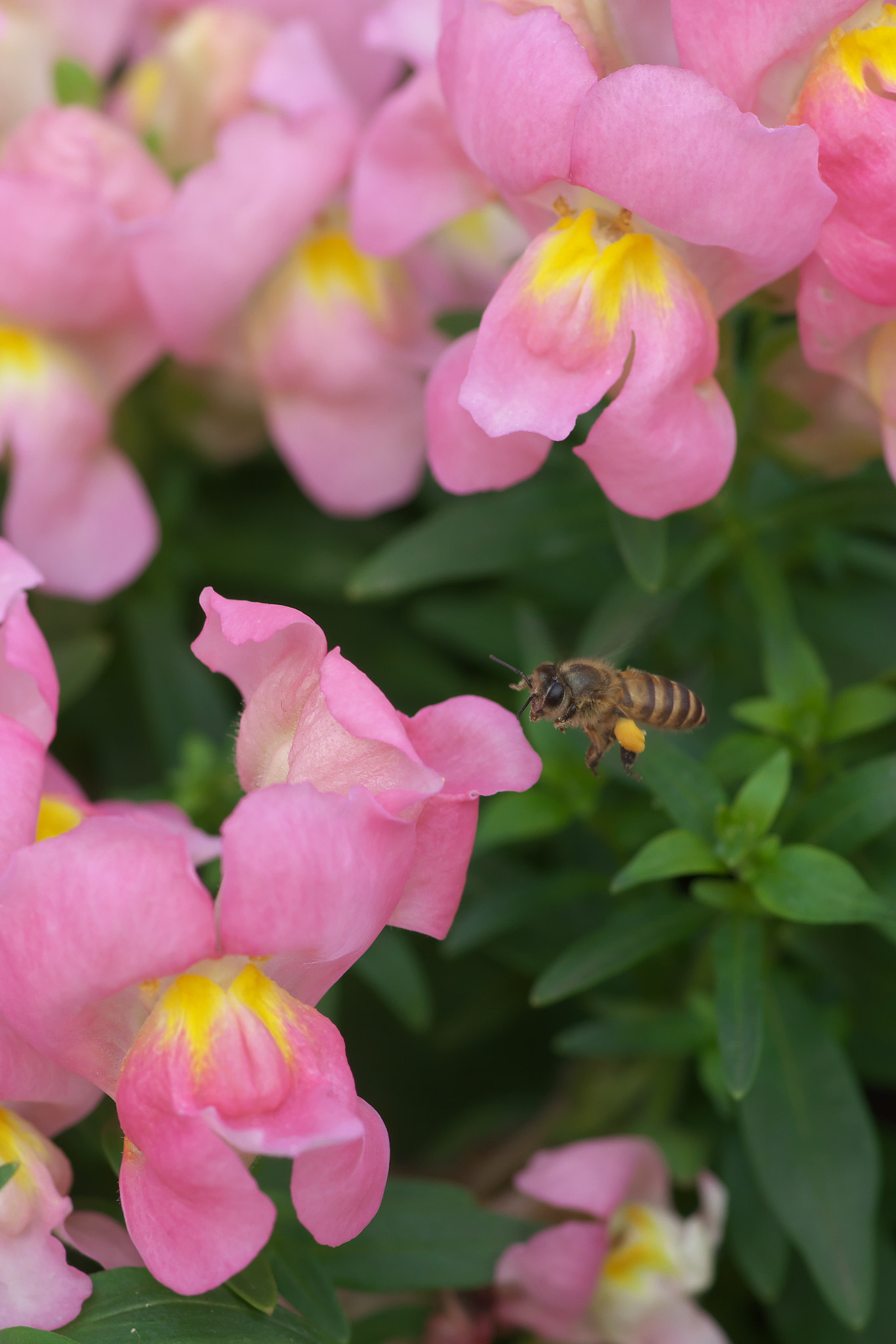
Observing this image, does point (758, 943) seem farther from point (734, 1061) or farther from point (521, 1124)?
point (521, 1124)

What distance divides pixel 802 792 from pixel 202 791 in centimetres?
60

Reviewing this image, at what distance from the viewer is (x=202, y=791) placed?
1424 mm

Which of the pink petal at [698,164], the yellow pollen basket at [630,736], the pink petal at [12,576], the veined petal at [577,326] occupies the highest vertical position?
the pink petal at [698,164]

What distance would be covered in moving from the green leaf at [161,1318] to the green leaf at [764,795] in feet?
1.76

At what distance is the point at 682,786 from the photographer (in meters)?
1.20

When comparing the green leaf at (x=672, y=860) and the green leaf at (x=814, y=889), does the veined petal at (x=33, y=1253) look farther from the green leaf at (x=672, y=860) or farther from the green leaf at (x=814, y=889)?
the green leaf at (x=814, y=889)

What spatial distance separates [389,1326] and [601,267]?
3.13 ft

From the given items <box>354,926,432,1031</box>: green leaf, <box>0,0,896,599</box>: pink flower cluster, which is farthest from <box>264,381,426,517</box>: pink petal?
<box>354,926,432,1031</box>: green leaf

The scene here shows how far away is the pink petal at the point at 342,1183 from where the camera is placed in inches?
31.7

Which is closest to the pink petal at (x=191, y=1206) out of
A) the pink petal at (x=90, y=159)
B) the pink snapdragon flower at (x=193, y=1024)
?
the pink snapdragon flower at (x=193, y=1024)

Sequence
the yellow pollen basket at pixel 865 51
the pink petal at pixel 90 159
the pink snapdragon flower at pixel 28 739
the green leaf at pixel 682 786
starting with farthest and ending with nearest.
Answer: the pink petal at pixel 90 159, the green leaf at pixel 682 786, the yellow pollen basket at pixel 865 51, the pink snapdragon flower at pixel 28 739

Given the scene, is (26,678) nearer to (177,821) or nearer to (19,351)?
(177,821)

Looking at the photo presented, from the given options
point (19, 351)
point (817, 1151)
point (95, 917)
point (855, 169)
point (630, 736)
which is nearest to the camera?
point (95, 917)

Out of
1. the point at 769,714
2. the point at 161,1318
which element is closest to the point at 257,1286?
the point at 161,1318
